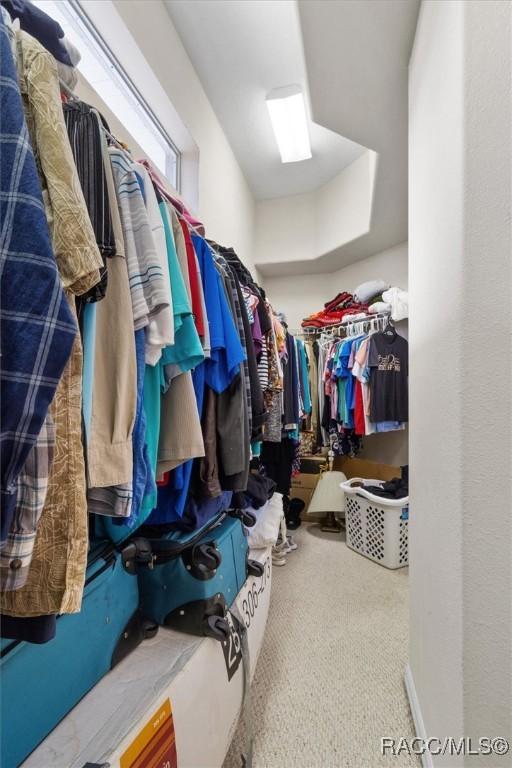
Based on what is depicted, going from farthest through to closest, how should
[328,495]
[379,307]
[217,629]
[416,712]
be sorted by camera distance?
[379,307] → [328,495] → [416,712] → [217,629]

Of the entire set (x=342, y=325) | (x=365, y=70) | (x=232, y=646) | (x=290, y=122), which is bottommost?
(x=232, y=646)

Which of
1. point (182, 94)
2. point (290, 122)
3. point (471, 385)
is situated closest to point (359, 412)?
point (471, 385)

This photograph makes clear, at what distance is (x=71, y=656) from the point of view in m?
0.64

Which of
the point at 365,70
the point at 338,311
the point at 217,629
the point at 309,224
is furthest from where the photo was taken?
the point at 309,224

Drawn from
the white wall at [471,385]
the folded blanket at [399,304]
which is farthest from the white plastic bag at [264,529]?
the folded blanket at [399,304]

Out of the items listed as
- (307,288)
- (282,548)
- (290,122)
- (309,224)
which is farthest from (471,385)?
(307,288)

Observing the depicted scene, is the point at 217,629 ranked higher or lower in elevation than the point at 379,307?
lower

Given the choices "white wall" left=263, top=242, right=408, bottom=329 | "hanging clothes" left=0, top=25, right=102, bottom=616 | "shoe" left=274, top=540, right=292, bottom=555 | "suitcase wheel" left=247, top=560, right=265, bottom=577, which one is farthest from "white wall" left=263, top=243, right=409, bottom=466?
"hanging clothes" left=0, top=25, right=102, bottom=616

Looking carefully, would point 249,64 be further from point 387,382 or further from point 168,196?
point 387,382

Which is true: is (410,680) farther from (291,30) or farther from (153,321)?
(291,30)

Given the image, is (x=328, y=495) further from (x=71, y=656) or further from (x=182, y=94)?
(x=182, y=94)

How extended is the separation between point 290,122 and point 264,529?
270 cm

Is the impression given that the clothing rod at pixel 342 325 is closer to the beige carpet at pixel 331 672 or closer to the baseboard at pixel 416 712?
the beige carpet at pixel 331 672

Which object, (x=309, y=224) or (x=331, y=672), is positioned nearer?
(x=331, y=672)
